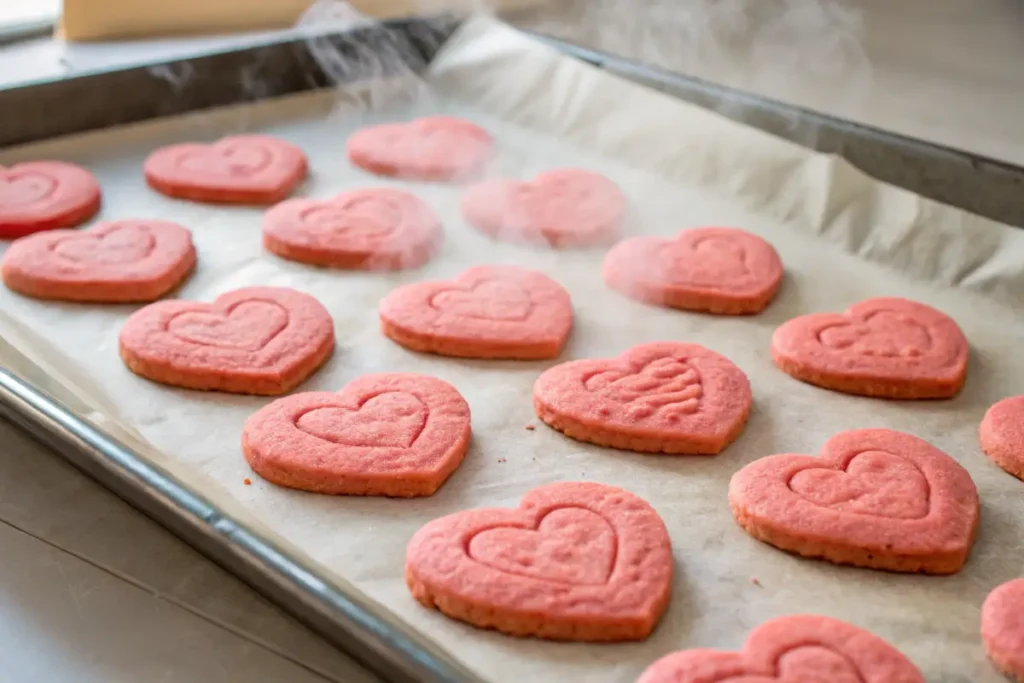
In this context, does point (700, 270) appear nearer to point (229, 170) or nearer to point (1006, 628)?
point (1006, 628)

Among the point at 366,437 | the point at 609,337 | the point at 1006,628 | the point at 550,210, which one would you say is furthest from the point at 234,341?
the point at 1006,628

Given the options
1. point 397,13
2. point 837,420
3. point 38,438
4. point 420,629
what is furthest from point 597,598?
point 397,13

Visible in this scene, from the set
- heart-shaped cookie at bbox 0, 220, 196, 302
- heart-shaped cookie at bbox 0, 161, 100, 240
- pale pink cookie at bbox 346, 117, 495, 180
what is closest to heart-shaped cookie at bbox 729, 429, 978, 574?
heart-shaped cookie at bbox 0, 220, 196, 302

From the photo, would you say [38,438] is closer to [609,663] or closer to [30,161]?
[609,663]

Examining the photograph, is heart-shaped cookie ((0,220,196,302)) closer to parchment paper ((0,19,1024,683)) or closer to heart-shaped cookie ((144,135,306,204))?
parchment paper ((0,19,1024,683))

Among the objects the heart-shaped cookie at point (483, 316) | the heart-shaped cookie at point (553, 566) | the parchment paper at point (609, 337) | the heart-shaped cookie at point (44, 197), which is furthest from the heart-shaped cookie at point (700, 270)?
the heart-shaped cookie at point (44, 197)

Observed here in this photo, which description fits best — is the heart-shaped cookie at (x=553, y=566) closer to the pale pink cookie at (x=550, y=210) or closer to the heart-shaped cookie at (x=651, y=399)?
the heart-shaped cookie at (x=651, y=399)
